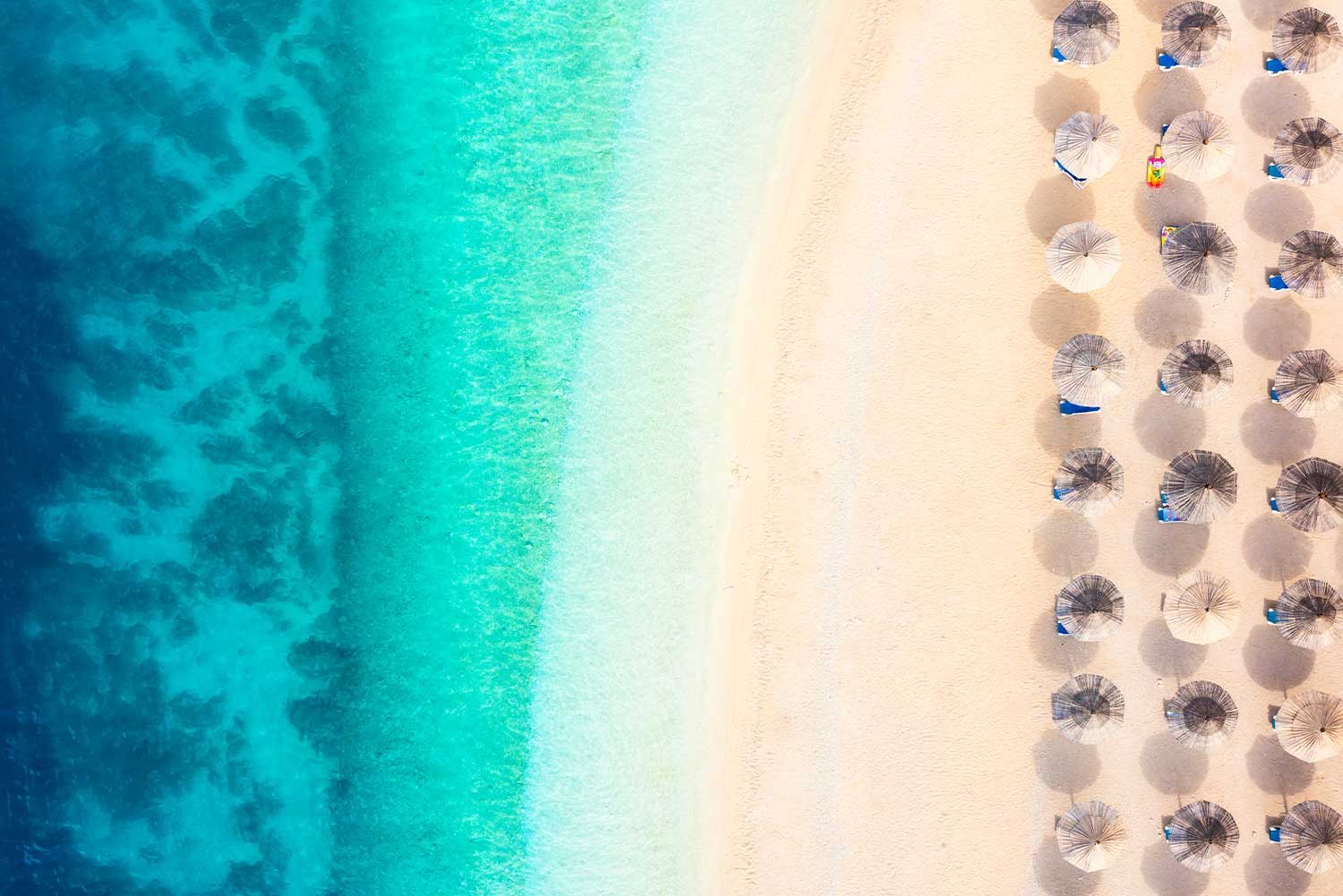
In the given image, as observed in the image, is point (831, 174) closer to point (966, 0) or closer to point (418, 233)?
point (966, 0)

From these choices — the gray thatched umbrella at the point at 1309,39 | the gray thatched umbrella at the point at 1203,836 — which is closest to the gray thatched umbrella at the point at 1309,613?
the gray thatched umbrella at the point at 1203,836

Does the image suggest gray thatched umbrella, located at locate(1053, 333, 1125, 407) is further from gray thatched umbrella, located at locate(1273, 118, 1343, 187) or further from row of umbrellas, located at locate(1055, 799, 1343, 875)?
row of umbrellas, located at locate(1055, 799, 1343, 875)

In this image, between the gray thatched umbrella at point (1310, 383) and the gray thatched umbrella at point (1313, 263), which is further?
the gray thatched umbrella at point (1313, 263)

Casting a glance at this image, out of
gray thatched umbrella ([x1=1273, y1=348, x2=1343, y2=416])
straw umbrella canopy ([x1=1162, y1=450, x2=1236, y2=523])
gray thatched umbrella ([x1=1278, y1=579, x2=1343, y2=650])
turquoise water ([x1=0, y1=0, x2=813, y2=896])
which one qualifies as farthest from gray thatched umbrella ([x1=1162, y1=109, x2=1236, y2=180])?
gray thatched umbrella ([x1=1278, y1=579, x2=1343, y2=650])

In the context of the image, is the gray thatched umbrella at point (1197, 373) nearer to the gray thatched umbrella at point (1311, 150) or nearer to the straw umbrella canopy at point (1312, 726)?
the gray thatched umbrella at point (1311, 150)

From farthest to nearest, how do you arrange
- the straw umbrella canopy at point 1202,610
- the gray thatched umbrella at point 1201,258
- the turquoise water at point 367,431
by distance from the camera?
1. the turquoise water at point 367,431
2. the gray thatched umbrella at point 1201,258
3. the straw umbrella canopy at point 1202,610

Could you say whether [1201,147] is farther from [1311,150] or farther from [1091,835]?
[1091,835]
